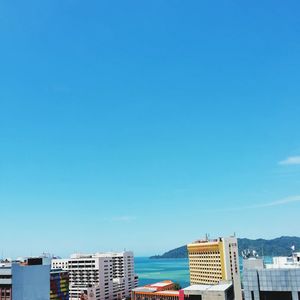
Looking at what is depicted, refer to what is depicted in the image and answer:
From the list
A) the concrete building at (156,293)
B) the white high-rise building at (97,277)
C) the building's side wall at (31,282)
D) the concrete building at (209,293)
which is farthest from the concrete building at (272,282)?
the white high-rise building at (97,277)

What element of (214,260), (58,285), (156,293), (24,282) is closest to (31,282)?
(24,282)

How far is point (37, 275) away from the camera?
95312 millimetres

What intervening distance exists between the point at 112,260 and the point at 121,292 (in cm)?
1480

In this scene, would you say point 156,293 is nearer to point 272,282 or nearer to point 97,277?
point 97,277

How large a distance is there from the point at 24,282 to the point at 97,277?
69.9 metres

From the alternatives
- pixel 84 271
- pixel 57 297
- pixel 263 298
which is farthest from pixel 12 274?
pixel 84 271

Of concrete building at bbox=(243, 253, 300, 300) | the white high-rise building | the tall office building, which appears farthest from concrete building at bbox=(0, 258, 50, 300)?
the tall office building

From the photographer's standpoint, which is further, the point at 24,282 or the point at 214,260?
the point at 214,260

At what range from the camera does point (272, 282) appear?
190ft

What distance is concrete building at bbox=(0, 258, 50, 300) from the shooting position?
294 ft

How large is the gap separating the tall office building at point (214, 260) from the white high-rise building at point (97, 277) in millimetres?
31611

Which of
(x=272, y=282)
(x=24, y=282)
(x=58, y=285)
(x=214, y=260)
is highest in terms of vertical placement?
(x=272, y=282)

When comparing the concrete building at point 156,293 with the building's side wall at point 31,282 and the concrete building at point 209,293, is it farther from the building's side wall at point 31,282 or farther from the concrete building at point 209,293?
the building's side wall at point 31,282

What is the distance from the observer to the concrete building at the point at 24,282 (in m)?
89.6
